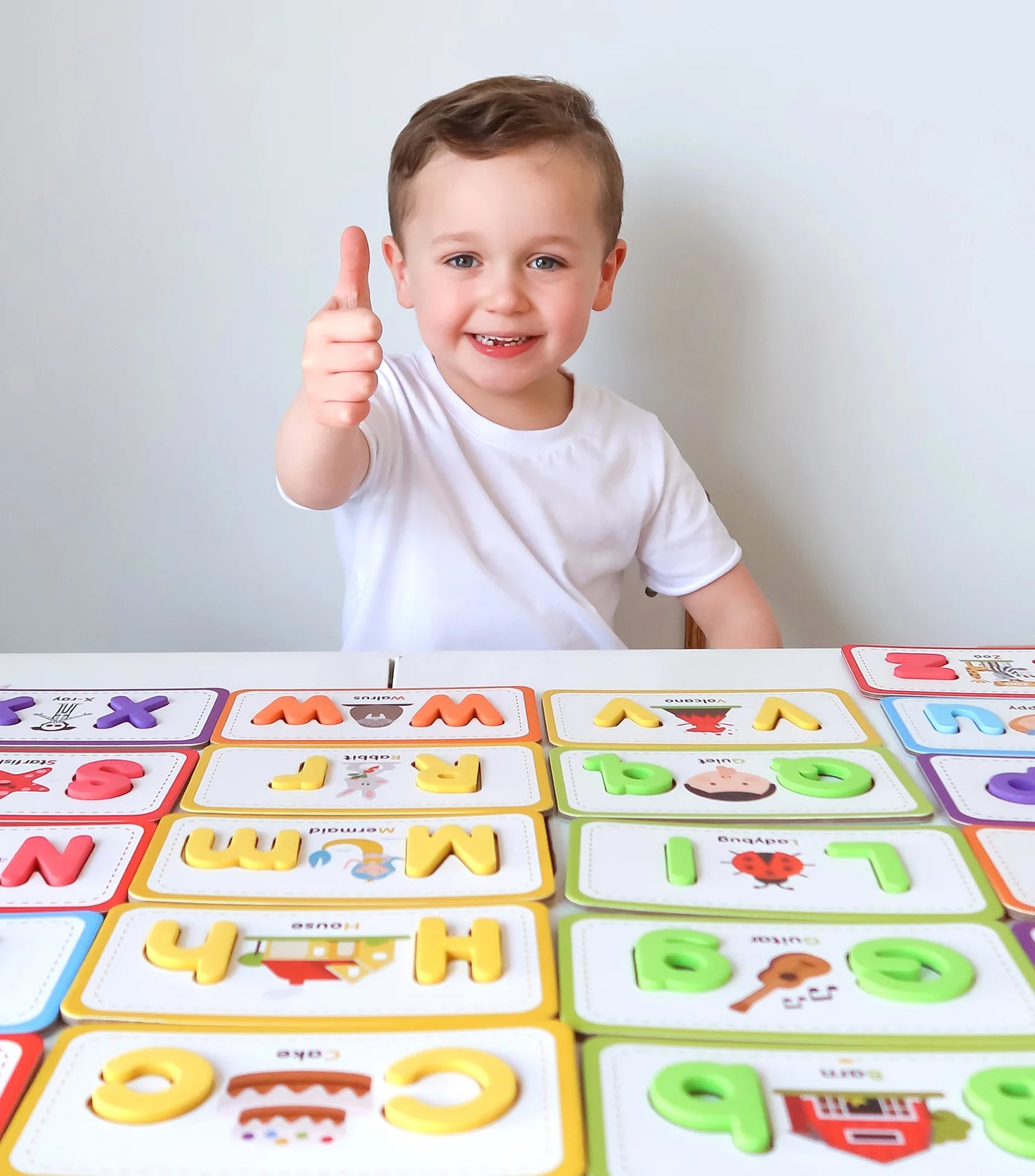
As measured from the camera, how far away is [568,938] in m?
0.43

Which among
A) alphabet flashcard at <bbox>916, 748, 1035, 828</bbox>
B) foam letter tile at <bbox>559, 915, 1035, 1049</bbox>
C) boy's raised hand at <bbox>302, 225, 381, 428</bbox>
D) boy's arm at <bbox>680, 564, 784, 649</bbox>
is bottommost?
foam letter tile at <bbox>559, 915, 1035, 1049</bbox>

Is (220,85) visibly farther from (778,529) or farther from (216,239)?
(778,529)

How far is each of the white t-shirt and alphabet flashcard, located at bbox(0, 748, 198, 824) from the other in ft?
1.43

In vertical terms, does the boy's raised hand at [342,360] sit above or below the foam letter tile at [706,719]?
above

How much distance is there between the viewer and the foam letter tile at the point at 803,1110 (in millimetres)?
321

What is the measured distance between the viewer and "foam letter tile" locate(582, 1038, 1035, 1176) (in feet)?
1.05

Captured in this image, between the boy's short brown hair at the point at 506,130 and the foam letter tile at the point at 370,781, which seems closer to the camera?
the foam letter tile at the point at 370,781

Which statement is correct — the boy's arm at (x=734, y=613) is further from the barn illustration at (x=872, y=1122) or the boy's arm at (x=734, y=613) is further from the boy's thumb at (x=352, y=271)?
the barn illustration at (x=872, y=1122)

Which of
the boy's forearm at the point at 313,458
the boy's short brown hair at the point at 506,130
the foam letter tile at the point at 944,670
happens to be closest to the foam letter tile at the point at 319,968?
the foam letter tile at the point at 944,670

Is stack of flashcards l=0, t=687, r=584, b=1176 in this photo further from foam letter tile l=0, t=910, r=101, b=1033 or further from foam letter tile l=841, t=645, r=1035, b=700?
foam letter tile l=841, t=645, r=1035, b=700

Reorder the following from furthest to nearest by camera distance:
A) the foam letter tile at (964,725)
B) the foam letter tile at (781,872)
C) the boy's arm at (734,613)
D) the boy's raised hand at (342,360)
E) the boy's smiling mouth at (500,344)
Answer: the boy's arm at (734,613) → the boy's smiling mouth at (500,344) → the boy's raised hand at (342,360) → the foam letter tile at (964,725) → the foam letter tile at (781,872)

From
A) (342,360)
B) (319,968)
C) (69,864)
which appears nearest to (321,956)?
(319,968)

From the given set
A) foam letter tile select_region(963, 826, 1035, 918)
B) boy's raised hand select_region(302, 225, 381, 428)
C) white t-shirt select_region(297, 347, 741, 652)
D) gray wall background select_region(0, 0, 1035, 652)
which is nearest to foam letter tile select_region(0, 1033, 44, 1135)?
foam letter tile select_region(963, 826, 1035, 918)

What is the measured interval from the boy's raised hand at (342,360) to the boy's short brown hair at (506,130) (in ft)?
0.68
